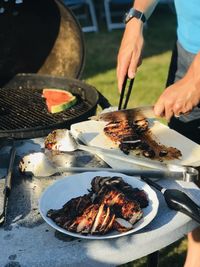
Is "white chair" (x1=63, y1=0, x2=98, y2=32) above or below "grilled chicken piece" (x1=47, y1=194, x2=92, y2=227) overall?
below

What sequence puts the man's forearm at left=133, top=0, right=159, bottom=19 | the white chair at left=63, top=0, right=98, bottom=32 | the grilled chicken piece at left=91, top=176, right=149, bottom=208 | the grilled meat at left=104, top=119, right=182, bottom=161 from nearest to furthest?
1. the grilled chicken piece at left=91, top=176, right=149, bottom=208
2. the grilled meat at left=104, top=119, right=182, bottom=161
3. the man's forearm at left=133, top=0, right=159, bottom=19
4. the white chair at left=63, top=0, right=98, bottom=32

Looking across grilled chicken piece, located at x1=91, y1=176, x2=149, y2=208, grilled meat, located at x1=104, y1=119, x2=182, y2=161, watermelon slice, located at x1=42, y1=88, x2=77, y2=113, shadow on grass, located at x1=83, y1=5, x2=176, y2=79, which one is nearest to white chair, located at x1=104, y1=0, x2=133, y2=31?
shadow on grass, located at x1=83, y1=5, x2=176, y2=79

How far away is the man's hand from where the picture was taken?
2887 millimetres

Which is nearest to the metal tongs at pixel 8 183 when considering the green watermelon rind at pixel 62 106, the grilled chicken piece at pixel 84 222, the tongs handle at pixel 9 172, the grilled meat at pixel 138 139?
the tongs handle at pixel 9 172

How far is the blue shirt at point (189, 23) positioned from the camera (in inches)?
113

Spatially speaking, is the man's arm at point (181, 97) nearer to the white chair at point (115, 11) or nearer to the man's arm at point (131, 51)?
the man's arm at point (131, 51)

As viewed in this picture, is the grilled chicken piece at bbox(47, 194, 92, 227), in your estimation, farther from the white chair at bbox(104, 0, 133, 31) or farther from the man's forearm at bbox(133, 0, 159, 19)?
the white chair at bbox(104, 0, 133, 31)

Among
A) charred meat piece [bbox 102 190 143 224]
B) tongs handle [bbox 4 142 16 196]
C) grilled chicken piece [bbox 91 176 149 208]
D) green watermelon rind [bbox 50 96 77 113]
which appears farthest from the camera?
green watermelon rind [bbox 50 96 77 113]

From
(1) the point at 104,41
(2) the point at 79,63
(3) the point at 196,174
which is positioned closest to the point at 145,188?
(3) the point at 196,174

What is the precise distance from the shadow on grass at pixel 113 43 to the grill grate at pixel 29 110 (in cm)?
A: 447

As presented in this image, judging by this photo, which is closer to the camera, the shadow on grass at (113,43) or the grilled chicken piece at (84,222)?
the grilled chicken piece at (84,222)

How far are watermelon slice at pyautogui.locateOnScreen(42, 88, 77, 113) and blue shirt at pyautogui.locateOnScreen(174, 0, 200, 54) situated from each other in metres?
0.82

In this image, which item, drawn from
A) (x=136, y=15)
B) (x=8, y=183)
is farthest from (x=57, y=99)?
(x=8, y=183)

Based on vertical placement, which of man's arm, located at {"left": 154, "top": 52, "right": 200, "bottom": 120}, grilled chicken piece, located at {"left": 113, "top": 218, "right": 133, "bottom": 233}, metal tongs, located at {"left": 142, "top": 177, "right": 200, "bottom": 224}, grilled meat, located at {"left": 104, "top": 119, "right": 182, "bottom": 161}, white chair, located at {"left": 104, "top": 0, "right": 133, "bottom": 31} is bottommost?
white chair, located at {"left": 104, "top": 0, "right": 133, "bottom": 31}
